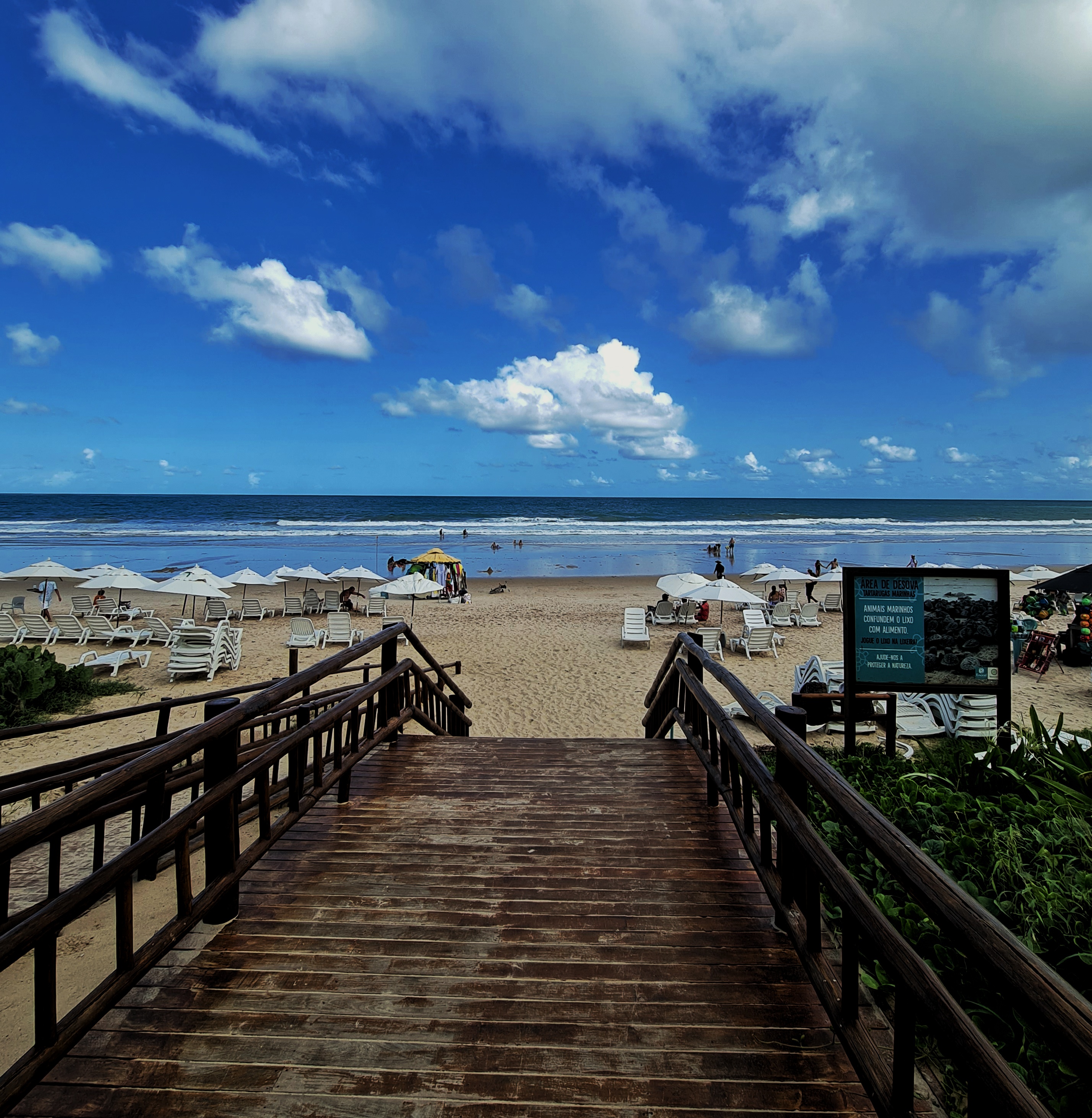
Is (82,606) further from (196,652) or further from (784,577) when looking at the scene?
(784,577)

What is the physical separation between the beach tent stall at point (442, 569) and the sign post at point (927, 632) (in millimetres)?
17765

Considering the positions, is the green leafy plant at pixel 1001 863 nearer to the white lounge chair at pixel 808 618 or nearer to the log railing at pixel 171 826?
the log railing at pixel 171 826

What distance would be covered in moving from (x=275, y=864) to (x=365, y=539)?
154 ft

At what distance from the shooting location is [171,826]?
7.08ft

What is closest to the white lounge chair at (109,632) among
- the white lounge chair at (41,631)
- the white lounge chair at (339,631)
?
the white lounge chair at (41,631)

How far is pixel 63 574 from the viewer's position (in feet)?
63.8

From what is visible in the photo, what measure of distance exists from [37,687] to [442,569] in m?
→ 16.7

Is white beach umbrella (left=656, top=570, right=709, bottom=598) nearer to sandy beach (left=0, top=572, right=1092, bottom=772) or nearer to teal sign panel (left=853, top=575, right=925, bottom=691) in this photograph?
sandy beach (left=0, top=572, right=1092, bottom=772)

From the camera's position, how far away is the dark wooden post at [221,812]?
8.32 ft

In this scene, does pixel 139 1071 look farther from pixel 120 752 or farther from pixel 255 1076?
pixel 120 752

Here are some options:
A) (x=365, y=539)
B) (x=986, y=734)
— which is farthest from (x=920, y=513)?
(x=986, y=734)

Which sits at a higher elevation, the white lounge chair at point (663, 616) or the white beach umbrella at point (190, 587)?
the white beach umbrella at point (190, 587)

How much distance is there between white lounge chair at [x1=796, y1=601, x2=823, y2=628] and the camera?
18844 mm

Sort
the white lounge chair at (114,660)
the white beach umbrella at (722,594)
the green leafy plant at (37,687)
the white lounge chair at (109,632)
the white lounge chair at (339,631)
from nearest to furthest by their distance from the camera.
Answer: the green leafy plant at (37,687) < the white lounge chair at (114,660) < the white lounge chair at (109,632) < the white lounge chair at (339,631) < the white beach umbrella at (722,594)
